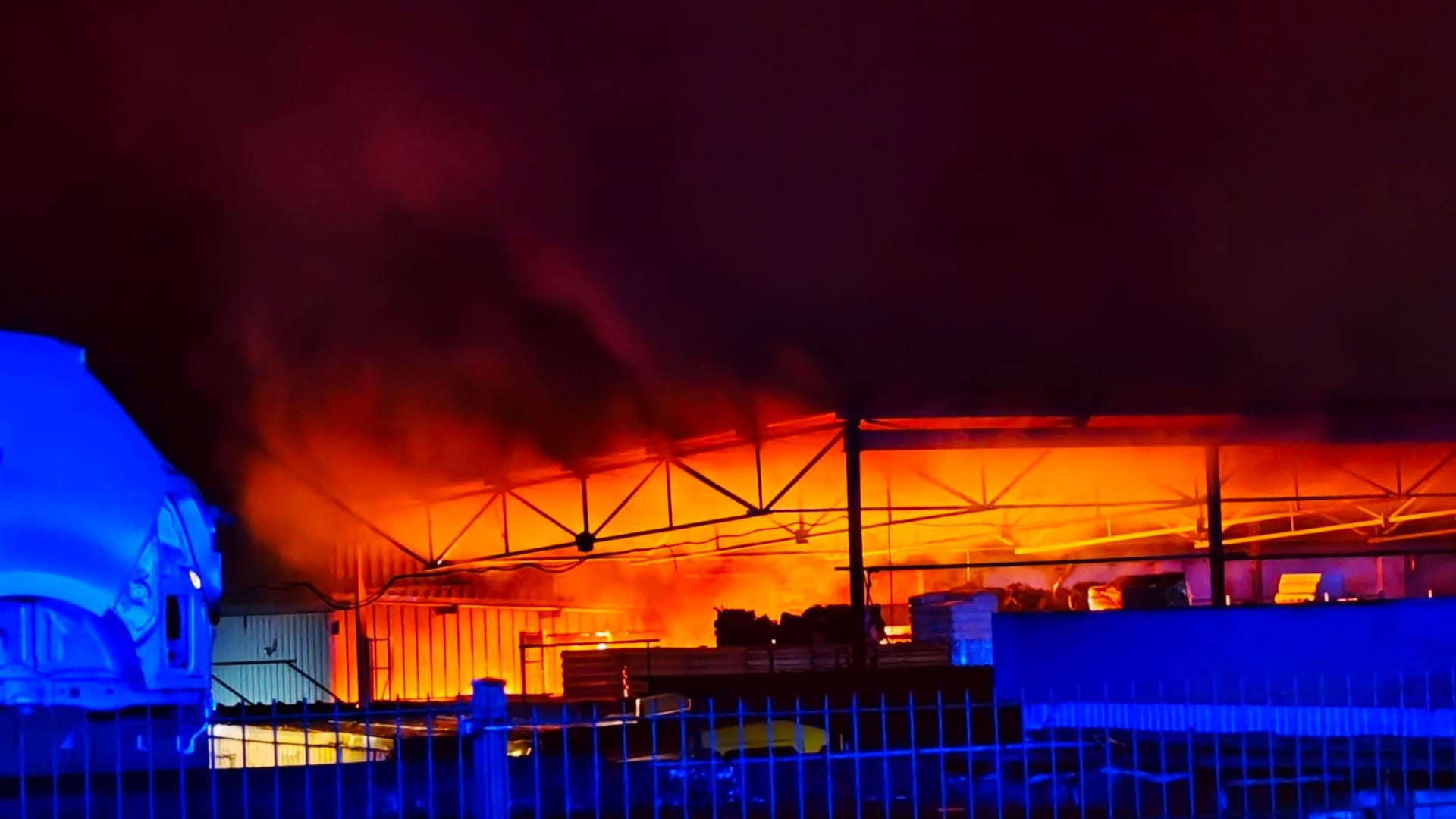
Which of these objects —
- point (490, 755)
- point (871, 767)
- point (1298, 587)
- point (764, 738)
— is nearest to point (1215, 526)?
point (1298, 587)

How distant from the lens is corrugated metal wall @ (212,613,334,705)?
65.9 ft

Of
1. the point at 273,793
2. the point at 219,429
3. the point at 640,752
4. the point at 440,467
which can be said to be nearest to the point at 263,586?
the point at 219,429

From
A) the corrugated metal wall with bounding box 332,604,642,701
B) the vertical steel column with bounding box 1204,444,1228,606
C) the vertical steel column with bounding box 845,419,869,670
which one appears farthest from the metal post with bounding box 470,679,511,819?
the corrugated metal wall with bounding box 332,604,642,701

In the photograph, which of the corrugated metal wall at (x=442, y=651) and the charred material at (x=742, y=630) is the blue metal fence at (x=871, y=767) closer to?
the charred material at (x=742, y=630)

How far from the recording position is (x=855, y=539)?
50.2 ft

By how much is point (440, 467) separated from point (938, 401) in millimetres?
5805

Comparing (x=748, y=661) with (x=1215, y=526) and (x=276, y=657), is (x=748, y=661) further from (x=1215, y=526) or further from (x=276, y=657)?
(x=276, y=657)

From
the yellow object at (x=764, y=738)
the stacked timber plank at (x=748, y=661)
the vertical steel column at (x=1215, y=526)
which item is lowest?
the yellow object at (x=764, y=738)

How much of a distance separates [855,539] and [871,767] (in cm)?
622

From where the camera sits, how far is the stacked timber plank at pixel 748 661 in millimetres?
16062

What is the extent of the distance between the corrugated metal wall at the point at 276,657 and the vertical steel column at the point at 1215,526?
10.7 metres

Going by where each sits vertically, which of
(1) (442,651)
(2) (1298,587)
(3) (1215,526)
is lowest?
(1) (442,651)

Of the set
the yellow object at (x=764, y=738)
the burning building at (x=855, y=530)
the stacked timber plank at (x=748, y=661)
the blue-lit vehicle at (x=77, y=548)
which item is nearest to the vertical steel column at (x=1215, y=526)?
the burning building at (x=855, y=530)

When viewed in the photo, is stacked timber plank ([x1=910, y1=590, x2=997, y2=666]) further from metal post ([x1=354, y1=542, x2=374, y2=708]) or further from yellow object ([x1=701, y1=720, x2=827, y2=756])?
metal post ([x1=354, y1=542, x2=374, y2=708])
